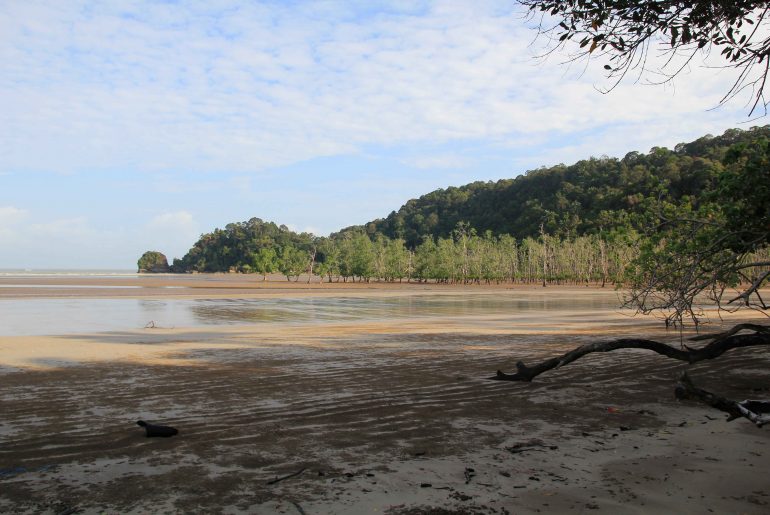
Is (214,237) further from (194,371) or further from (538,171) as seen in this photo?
(194,371)

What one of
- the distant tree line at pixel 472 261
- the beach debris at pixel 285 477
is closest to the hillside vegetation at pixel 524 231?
the distant tree line at pixel 472 261

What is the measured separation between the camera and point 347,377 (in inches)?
378

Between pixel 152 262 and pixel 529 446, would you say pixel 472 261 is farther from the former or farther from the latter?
pixel 152 262

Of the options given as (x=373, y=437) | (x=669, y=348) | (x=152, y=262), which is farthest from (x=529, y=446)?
(x=152, y=262)

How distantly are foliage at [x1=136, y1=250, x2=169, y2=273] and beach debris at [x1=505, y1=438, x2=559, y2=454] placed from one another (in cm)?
18033

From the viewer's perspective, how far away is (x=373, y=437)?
6078 mm

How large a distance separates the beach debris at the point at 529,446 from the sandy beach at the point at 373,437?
2cm

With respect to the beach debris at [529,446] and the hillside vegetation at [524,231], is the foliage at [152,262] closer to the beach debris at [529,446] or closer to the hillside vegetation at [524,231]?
the hillside vegetation at [524,231]

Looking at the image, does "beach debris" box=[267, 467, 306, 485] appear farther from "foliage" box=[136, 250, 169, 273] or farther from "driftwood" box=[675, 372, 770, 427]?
"foliage" box=[136, 250, 169, 273]

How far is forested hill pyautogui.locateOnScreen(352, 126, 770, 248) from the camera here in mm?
77812

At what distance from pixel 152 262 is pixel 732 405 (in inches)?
7195

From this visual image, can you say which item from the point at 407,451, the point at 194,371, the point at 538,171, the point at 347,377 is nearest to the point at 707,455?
the point at 407,451

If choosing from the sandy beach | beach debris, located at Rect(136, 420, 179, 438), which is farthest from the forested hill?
beach debris, located at Rect(136, 420, 179, 438)

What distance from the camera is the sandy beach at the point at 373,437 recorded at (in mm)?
4488
